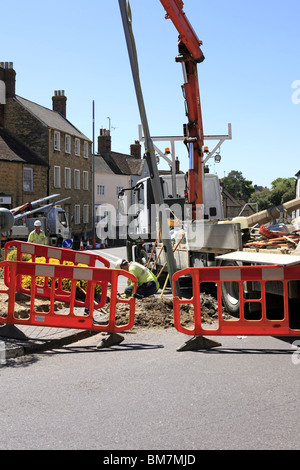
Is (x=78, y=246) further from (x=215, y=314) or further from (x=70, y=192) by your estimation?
(x=215, y=314)

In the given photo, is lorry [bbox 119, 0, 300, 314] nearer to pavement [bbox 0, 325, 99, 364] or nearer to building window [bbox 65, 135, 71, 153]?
pavement [bbox 0, 325, 99, 364]

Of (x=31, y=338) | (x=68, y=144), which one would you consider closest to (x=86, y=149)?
(x=68, y=144)

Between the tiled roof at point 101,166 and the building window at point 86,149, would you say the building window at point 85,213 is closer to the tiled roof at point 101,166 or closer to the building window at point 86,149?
the building window at point 86,149

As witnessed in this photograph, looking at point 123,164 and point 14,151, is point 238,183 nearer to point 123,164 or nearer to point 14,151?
point 123,164

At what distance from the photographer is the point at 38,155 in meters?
41.8

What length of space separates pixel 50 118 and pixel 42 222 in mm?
21213

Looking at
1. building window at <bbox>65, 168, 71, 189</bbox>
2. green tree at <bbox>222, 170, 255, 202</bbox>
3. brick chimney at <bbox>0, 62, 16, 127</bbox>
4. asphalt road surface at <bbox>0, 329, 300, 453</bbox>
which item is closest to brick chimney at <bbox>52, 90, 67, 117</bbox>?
building window at <bbox>65, 168, 71, 189</bbox>

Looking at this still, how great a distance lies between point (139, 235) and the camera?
14156mm

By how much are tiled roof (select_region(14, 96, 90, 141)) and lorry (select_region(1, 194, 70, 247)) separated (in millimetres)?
14344

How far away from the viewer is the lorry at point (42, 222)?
2538cm

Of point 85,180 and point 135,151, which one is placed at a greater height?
point 135,151

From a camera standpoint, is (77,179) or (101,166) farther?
(101,166)

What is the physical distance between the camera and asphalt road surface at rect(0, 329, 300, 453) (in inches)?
146
